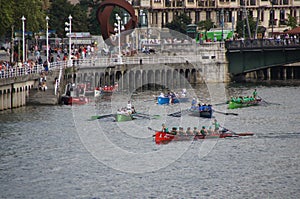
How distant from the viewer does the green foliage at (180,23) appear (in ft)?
631

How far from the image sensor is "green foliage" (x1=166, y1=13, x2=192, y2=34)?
631 feet

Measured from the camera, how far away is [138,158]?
71438 mm

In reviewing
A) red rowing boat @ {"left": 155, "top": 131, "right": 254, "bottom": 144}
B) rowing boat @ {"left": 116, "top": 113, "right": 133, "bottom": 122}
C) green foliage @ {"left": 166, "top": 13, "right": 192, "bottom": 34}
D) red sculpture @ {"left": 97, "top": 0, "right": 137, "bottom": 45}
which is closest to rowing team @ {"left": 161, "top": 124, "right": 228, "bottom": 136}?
red rowing boat @ {"left": 155, "top": 131, "right": 254, "bottom": 144}

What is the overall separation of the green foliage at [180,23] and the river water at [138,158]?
3683 inches

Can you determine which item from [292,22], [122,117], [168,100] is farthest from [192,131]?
[292,22]

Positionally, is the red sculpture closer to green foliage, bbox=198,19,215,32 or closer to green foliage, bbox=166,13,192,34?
green foliage, bbox=166,13,192,34

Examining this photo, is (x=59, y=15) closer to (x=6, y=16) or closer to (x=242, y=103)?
(x=6, y=16)

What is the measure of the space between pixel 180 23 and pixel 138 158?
123615 millimetres

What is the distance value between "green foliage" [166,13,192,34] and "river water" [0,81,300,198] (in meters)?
93.6

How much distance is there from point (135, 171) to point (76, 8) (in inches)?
4831

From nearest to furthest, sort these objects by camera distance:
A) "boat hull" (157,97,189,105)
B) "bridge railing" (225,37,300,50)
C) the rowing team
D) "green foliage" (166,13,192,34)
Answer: the rowing team < "boat hull" (157,97,189,105) < "bridge railing" (225,37,300,50) < "green foliage" (166,13,192,34)

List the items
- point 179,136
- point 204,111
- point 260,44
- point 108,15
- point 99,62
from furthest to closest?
point 108,15
point 260,44
point 99,62
point 204,111
point 179,136

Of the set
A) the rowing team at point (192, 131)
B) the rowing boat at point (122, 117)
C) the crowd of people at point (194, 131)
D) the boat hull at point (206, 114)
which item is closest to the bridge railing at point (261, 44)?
the boat hull at point (206, 114)

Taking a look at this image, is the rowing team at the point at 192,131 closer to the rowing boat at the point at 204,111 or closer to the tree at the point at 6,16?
the rowing boat at the point at 204,111
